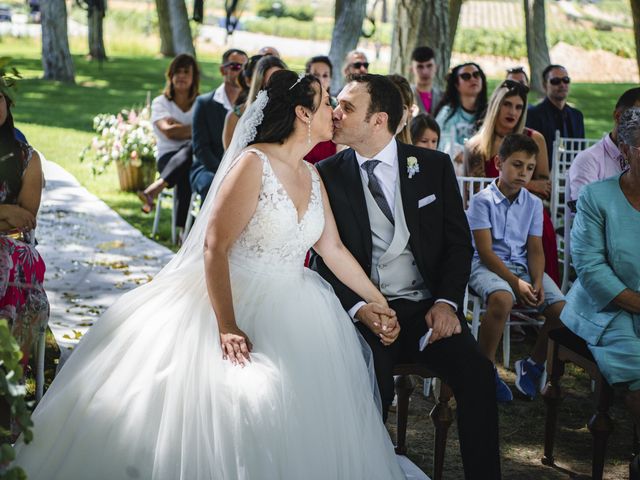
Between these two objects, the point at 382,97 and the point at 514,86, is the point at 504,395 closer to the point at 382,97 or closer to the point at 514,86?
the point at 382,97

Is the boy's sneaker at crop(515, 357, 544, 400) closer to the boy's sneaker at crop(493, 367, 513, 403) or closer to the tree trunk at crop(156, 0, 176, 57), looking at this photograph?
the boy's sneaker at crop(493, 367, 513, 403)

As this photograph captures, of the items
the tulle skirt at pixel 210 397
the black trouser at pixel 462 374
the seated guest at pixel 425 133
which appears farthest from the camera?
the seated guest at pixel 425 133

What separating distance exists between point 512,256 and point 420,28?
5.06 meters

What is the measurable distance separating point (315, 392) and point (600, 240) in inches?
62.1

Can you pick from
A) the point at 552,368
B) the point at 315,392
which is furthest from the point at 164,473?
the point at 552,368

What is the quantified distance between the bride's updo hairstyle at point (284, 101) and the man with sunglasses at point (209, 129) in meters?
3.96

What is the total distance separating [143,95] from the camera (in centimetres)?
2112

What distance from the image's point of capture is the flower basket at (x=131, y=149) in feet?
34.2

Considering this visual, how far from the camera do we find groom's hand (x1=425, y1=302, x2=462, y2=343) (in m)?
3.88

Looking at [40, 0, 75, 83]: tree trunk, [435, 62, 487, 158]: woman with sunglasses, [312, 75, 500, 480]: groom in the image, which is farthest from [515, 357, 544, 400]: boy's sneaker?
[40, 0, 75, 83]: tree trunk

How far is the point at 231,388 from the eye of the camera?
3160mm

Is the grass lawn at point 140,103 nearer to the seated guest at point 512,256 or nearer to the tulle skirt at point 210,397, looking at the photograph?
the seated guest at point 512,256

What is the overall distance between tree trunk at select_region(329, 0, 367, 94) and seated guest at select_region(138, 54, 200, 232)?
7.70 metres

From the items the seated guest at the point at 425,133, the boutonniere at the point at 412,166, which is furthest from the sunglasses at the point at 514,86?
the boutonniere at the point at 412,166
